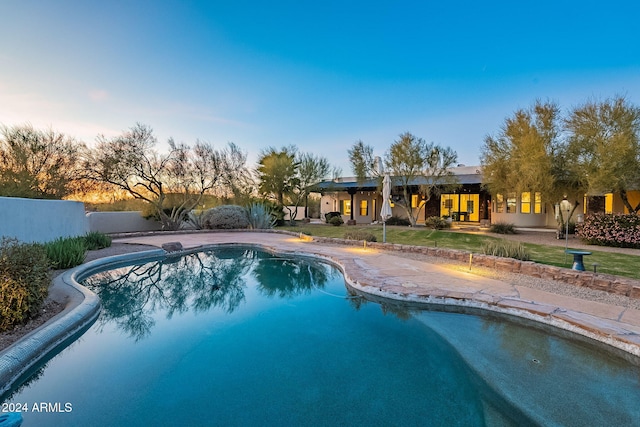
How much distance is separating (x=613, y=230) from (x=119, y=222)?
2315cm

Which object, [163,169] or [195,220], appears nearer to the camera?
[163,169]

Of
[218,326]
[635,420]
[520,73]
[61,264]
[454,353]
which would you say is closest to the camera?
[635,420]

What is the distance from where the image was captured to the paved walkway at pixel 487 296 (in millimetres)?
4008

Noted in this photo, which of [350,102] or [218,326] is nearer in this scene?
[218,326]

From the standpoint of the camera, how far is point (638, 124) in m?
11.2

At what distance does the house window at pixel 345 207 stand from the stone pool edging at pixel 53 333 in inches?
750

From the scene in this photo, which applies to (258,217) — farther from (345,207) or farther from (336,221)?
(345,207)

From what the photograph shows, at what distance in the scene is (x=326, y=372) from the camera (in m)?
3.53

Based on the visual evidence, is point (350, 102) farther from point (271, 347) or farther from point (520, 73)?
point (271, 347)

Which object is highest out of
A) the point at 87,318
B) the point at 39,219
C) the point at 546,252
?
the point at 39,219

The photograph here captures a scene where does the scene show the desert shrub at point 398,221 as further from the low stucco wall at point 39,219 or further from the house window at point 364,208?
the low stucco wall at point 39,219

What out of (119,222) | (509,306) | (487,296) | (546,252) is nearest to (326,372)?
(509,306)

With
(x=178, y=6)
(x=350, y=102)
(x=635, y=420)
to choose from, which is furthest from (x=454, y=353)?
(x=350, y=102)

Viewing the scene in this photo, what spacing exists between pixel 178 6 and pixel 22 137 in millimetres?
9842
